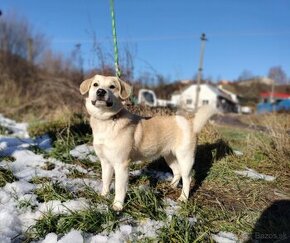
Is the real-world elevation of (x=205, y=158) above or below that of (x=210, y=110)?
below

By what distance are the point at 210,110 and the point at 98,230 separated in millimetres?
2105

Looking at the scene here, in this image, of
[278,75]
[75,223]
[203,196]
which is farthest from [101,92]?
[278,75]

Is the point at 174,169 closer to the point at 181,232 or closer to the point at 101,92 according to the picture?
the point at 181,232

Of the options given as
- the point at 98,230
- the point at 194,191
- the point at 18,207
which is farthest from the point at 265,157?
the point at 18,207

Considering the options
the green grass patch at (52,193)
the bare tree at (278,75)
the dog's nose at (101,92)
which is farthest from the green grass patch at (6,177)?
the bare tree at (278,75)

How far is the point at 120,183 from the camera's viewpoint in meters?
3.86

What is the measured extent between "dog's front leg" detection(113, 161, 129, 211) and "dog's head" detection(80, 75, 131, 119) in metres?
0.55

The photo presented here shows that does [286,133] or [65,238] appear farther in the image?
[286,133]

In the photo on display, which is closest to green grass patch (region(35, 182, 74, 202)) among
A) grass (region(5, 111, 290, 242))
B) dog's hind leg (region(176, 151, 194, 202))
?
grass (region(5, 111, 290, 242))

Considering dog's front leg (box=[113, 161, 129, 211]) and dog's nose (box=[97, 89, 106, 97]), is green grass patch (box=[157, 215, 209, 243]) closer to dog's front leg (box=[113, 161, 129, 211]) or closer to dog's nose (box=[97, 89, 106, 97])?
dog's front leg (box=[113, 161, 129, 211])

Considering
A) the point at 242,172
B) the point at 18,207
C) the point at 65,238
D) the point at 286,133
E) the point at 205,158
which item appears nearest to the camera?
the point at 65,238

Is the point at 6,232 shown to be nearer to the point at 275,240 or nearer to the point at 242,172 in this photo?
the point at 275,240

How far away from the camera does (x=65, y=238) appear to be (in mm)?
3176

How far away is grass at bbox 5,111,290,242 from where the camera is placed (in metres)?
3.46
